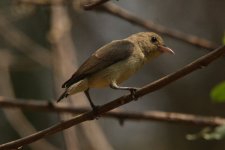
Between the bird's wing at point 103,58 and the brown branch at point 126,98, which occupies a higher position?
the brown branch at point 126,98

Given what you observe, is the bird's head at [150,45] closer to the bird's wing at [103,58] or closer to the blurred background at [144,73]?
the bird's wing at [103,58]

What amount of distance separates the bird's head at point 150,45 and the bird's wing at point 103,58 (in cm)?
14

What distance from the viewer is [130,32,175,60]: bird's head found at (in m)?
4.30

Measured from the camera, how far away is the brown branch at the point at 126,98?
285cm

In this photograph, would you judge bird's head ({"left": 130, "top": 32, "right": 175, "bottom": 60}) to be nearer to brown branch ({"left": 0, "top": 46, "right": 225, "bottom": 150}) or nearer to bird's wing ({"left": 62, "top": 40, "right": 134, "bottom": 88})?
bird's wing ({"left": 62, "top": 40, "right": 134, "bottom": 88})

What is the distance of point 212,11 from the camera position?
8773 millimetres

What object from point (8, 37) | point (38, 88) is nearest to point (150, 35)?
point (8, 37)

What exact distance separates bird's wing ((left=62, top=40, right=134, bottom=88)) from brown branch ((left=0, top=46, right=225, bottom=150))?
1.48 ft

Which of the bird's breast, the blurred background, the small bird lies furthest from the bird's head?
the blurred background

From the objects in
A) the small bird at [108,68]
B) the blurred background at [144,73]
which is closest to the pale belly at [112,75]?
the small bird at [108,68]

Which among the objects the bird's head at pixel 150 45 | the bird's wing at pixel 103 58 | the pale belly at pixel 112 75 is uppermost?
the bird's wing at pixel 103 58

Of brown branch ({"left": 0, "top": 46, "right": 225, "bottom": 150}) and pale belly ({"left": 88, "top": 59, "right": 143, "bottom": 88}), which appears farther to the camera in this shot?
pale belly ({"left": 88, "top": 59, "right": 143, "bottom": 88})

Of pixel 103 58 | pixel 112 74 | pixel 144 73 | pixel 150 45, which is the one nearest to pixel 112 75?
pixel 112 74

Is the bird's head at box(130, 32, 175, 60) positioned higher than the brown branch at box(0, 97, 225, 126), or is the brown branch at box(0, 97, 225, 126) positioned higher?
the bird's head at box(130, 32, 175, 60)
